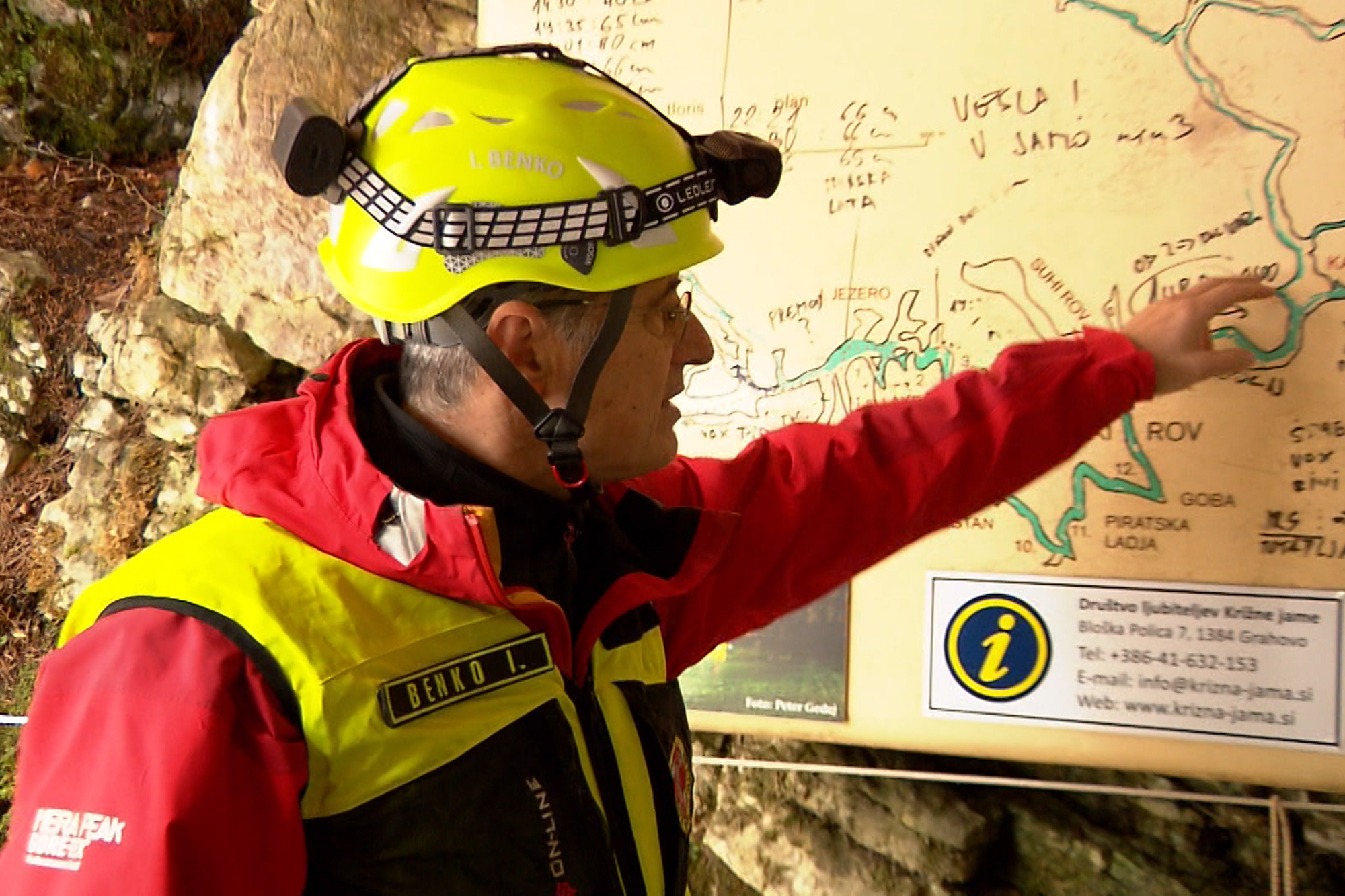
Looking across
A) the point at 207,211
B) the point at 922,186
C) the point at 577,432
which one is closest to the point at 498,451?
the point at 577,432

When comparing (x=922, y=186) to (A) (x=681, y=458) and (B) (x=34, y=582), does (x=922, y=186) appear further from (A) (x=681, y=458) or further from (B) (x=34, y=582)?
(B) (x=34, y=582)

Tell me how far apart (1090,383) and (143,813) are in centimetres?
111

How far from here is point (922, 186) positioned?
1699 millimetres

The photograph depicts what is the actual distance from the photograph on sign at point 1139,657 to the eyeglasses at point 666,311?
2.23ft

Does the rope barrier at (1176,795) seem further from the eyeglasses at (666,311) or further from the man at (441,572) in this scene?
the eyeglasses at (666,311)

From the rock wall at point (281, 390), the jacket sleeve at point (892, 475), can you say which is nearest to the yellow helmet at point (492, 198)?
the jacket sleeve at point (892, 475)

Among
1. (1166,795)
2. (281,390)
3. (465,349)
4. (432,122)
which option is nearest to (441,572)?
(465,349)

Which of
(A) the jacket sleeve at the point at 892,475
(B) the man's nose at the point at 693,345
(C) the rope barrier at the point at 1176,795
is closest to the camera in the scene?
(B) the man's nose at the point at 693,345

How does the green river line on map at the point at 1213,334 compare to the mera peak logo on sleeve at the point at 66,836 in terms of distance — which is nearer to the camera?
the mera peak logo on sleeve at the point at 66,836

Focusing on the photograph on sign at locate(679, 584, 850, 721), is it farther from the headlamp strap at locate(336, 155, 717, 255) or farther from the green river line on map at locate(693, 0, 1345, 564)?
the headlamp strap at locate(336, 155, 717, 255)

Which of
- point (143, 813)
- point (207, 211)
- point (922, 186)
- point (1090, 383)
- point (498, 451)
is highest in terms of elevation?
point (207, 211)

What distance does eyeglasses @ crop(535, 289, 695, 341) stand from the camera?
1111mm

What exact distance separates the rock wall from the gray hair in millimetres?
1196

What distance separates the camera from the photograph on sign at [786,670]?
175 cm
